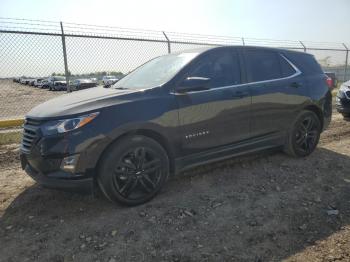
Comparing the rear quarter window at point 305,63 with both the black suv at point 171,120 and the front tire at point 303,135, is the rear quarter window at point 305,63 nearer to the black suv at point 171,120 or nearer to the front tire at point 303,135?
the black suv at point 171,120

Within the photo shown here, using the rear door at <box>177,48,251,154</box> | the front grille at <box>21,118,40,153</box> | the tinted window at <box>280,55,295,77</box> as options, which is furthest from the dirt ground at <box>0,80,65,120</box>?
the tinted window at <box>280,55,295,77</box>

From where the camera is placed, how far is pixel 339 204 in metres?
3.79

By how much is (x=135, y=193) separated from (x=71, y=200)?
31.3 inches

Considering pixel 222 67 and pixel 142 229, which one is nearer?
pixel 142 229

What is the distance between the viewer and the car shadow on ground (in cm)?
294

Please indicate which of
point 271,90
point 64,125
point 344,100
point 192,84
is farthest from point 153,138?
point 344,100

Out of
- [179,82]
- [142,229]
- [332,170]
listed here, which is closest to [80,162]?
[142,229]

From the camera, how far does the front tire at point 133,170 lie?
348 centimetres

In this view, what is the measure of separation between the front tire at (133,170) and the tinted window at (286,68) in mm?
2425

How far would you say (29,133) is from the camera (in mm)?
3561

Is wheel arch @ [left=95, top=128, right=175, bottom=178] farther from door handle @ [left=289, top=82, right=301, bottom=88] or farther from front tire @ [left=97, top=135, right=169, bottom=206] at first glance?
door handle @ [left=289, top=82, right=301, bottom=88]

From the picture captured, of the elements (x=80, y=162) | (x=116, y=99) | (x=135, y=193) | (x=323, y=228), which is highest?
(x=116, y=99)

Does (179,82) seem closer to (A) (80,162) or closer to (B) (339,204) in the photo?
(A) (80,162)

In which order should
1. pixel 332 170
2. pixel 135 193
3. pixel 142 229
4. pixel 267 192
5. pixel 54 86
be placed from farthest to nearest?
pixel 54 86 < pixel 332 170 < pixel 267 192 < pixel 135 193 < pixel 142 229
